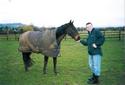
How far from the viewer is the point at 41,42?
10.3 m

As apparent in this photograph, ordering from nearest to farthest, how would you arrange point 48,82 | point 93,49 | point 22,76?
1. point 93,49
2. point 48,82
3. point 22,76

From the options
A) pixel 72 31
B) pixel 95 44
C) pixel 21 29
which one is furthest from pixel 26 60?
pixel 95 44

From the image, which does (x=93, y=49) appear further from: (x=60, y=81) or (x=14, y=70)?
(x=14, y=70)

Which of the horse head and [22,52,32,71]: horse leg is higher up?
the horse head

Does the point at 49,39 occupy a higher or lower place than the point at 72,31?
lower

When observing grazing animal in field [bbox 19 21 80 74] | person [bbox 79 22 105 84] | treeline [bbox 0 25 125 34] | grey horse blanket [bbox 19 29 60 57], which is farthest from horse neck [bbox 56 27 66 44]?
person [bbox 79 22 105 84]

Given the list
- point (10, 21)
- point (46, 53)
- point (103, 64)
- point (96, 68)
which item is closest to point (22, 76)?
point (46, 53)

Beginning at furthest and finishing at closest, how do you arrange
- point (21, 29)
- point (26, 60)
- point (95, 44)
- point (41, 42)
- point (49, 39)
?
1. point (26, 60)
2. point (21, 29)
3. point (41, 42)
4. point (49, 39)
5. point (95, 44)

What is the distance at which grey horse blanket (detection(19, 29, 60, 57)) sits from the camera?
10117 mm

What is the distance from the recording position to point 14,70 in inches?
441

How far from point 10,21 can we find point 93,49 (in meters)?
2.50

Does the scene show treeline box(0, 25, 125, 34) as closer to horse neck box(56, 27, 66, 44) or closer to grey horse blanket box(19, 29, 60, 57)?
grey horse blanket box(19, 29, 60, 57)

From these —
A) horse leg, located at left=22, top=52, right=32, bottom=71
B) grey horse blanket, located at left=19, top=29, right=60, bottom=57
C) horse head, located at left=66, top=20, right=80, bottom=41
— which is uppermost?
horse head, located at left=66, top=20, right=80, bottom=41

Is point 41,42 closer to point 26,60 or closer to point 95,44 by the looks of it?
point 26,60
